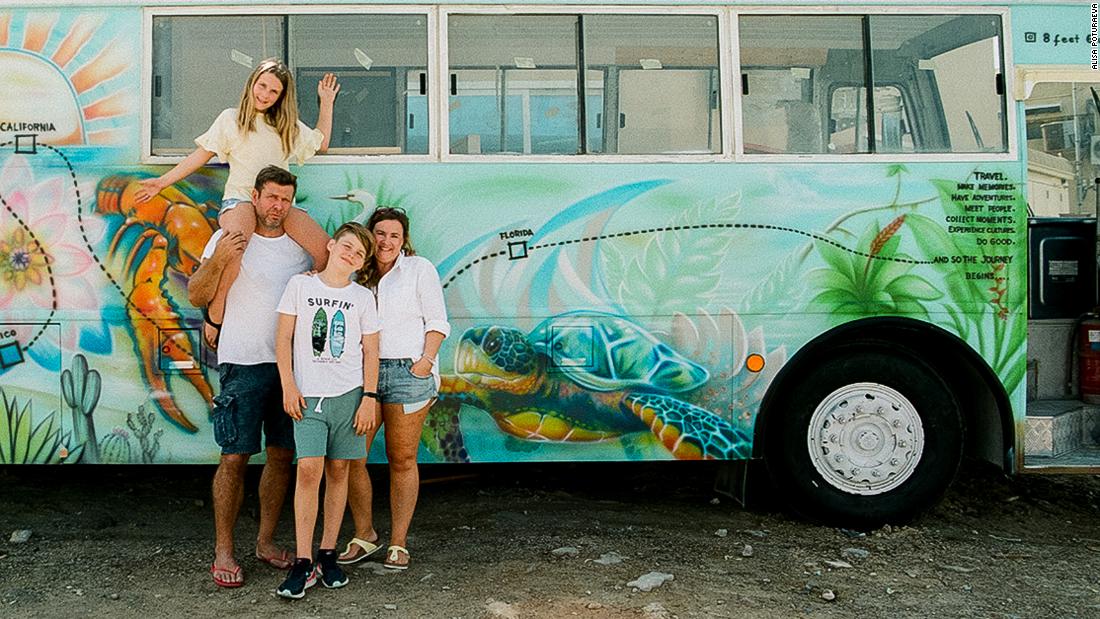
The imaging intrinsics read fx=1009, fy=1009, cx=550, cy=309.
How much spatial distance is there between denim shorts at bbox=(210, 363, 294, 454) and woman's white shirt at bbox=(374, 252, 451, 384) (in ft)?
1.82

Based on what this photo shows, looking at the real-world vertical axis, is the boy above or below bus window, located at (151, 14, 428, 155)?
below

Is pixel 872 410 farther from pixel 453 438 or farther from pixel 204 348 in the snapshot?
pixel 204 348

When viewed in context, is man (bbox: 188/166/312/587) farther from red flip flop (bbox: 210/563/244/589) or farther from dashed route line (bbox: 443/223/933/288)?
dashed route line (bbox: 443/223/933/288)

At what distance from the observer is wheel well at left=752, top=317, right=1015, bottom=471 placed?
5.32m

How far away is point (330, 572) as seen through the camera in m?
4.57

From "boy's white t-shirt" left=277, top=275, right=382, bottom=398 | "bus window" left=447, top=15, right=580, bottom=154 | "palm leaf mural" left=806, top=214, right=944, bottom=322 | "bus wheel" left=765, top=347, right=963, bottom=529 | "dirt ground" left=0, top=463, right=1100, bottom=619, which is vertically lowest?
"dirt ground" left=0, top=463, right=1100, bottom=619

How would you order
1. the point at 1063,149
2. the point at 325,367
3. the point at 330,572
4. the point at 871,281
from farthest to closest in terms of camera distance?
1. the point at 1063,149
2. the point at 871,281
3. the point at 330,572
4. the point at 325,367

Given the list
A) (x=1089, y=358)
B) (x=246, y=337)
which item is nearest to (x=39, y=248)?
(x=246, y=337)

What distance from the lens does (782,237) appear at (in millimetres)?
5266

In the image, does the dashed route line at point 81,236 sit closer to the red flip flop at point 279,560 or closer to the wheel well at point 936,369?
the red flip flop at point 279,560

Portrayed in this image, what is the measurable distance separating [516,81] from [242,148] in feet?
4.66

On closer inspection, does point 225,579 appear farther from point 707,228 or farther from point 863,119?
point 863,119

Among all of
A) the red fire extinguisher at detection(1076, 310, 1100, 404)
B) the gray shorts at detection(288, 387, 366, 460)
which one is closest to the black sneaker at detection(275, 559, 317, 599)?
the gray shorts at detection(288, 387, 366, 460)

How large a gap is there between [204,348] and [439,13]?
6.83ft
